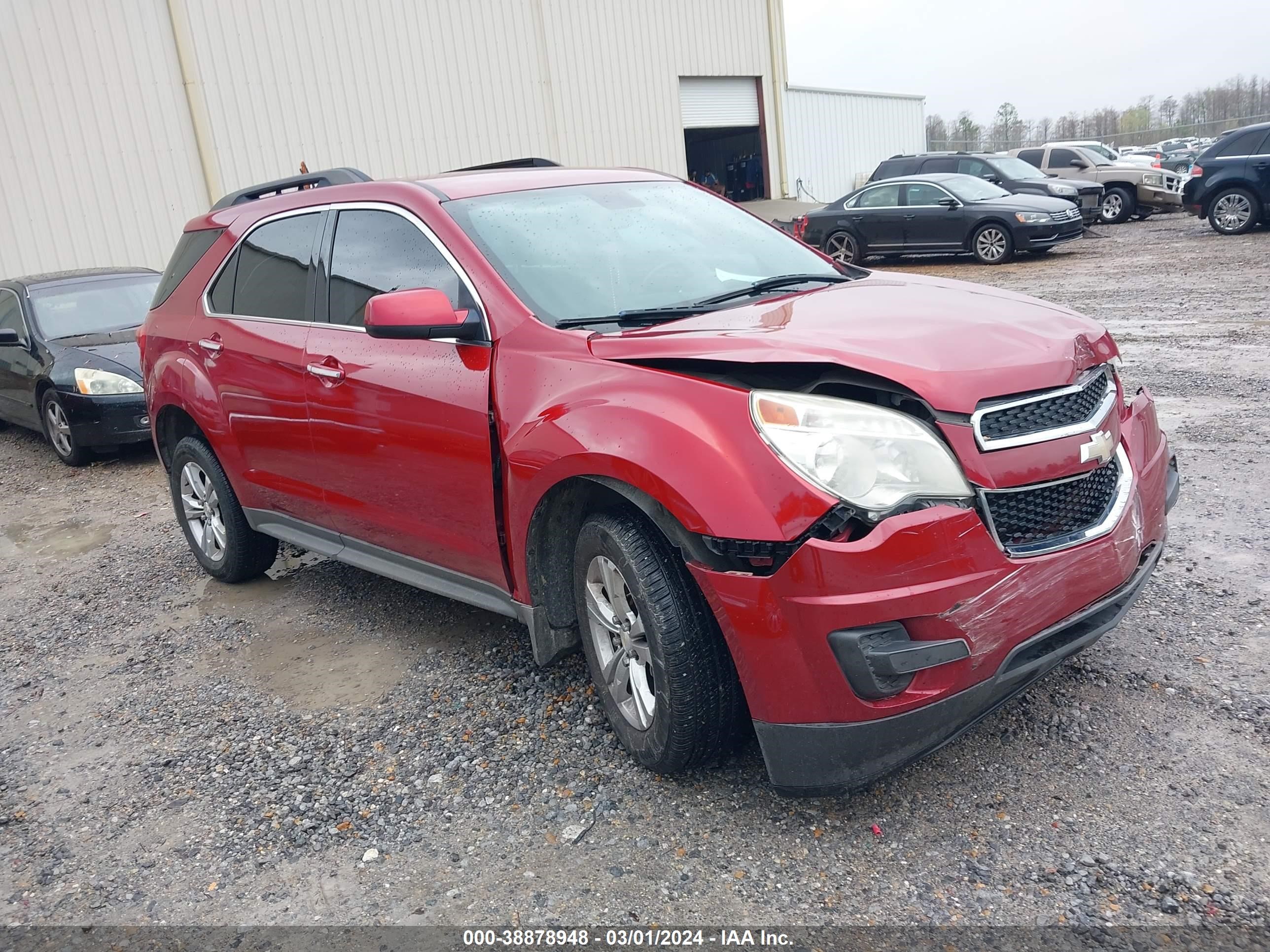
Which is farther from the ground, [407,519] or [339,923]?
[407,519]

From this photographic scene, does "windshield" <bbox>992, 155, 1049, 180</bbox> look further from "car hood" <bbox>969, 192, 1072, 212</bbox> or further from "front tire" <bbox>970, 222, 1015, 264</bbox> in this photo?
"front tire" <bbox>970, 222, 1015, 264</bbox>

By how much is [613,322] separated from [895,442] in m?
1.10

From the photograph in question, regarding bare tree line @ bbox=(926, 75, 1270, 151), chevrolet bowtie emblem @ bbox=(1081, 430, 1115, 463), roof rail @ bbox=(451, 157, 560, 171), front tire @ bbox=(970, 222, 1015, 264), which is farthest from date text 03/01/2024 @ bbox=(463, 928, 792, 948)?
bare tree line @ bbox=(926, 75, 1270, 151)

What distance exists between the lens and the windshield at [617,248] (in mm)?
3365

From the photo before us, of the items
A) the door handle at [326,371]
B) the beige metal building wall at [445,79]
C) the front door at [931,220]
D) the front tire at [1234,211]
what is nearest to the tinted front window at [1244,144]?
the front tire at [1234,211]

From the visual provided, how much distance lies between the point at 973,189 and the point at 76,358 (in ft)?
43.5

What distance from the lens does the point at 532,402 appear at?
10.1 ft

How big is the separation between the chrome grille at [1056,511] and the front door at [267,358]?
9.14ft

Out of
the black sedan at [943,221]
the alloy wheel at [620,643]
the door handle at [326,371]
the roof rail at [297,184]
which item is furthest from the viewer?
the black sedan at [943,221]

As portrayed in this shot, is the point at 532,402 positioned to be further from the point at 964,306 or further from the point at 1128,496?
the point at 1128,496

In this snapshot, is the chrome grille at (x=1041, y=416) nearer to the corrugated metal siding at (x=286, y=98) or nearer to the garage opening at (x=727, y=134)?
the corrugated metal siding at (x=286, y=98)

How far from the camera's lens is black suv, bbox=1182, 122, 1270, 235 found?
50.3 ft

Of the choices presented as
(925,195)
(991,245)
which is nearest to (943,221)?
(925,195)

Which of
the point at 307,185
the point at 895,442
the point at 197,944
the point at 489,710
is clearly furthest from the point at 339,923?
the point at 307,185
